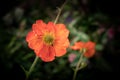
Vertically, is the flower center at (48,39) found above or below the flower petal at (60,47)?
above

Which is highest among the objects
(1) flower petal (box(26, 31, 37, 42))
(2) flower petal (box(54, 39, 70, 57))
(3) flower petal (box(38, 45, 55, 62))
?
(1) flower petal (box(26, 31, 37, 42))

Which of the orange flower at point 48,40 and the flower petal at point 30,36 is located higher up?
the flower petal at point 30,36

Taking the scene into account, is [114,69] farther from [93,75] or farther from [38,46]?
[38,46]

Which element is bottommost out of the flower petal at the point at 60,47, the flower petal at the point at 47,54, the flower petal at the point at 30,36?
the flower petal at the point at 60,47

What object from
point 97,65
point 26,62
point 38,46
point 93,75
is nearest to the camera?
point 38,46

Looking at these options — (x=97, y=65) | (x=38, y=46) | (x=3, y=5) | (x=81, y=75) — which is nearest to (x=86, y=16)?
(x=97, y=65)

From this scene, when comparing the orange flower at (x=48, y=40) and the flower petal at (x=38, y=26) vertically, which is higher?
the flower petal at (x=38, y=26)
